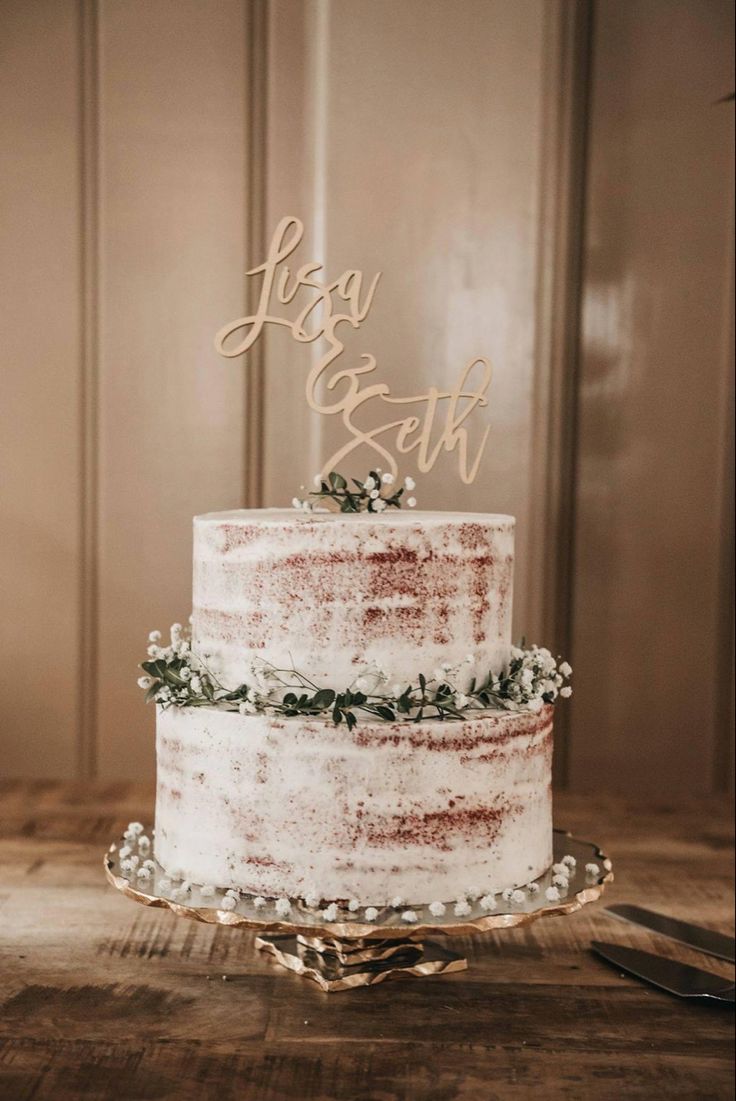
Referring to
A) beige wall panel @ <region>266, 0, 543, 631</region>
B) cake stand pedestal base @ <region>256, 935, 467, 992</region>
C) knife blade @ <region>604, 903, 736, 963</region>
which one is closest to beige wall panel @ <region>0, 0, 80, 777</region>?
beige wall panel @ <region>266, 0, 543, 631</region>

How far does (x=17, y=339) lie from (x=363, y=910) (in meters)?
2.39

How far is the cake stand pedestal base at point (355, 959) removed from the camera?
2.46m

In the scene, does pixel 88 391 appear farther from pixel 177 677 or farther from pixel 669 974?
pixel 669 974

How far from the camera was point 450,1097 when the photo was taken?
2.02 meters

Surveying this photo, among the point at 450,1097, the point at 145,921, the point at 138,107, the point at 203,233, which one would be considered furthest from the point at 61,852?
the point at 138,107

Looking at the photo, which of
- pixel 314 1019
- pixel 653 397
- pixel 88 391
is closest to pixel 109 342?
pixel 88 391

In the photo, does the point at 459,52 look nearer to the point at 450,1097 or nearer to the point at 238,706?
the point at 238,706

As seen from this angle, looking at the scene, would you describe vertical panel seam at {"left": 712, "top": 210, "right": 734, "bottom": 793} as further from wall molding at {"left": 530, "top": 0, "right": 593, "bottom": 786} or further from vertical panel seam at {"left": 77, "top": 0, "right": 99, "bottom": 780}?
vertical panel seam at {"left": 77, "top": 0, "right": 99, "bottom": 780}

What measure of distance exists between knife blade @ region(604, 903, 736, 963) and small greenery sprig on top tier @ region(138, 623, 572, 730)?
28.3 inches

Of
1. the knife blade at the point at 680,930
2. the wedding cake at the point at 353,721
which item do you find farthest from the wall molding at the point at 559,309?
the wedding cake at the point at 353,721

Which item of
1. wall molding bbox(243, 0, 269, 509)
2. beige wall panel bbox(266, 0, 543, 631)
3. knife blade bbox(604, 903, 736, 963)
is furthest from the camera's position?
wall molding bbox(243, 0, 269, 509)

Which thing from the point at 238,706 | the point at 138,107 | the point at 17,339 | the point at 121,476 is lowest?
the point at 238,706

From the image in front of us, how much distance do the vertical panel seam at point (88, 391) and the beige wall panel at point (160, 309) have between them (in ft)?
0.09

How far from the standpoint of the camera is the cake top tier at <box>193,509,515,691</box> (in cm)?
224
